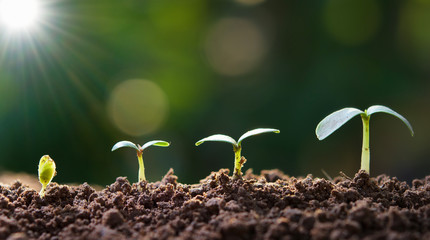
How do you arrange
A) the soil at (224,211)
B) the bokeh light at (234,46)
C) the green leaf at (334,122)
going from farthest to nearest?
the bokeh light at (234,46)
the green leaf at (334,122)
the soil at (224,211)

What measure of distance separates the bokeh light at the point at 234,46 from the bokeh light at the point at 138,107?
2.23 ft

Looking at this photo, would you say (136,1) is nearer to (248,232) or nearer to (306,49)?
(306,49)

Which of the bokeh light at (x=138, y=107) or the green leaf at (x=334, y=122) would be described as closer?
the green leaf at (x=334, y=122)

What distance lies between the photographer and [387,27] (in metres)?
3.29

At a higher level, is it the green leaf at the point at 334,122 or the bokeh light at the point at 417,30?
the bokeh light at the point at 417,30

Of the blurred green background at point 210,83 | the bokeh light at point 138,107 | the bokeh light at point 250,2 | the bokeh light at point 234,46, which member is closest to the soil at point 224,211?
the blurred green background at point 210,83

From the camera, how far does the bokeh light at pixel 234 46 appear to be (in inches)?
143

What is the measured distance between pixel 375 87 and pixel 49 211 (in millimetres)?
2998

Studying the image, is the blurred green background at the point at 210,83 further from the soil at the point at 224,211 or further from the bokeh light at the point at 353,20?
the soil at the point at 224,211

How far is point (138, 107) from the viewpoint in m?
3.55

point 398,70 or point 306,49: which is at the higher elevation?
point 306,49

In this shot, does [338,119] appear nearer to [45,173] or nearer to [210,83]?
[45,173]

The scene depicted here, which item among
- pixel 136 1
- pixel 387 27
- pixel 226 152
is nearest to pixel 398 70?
pixel 387 27

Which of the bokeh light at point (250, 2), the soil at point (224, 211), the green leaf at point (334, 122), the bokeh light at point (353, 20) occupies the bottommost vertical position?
the soil at point (224, 211)
